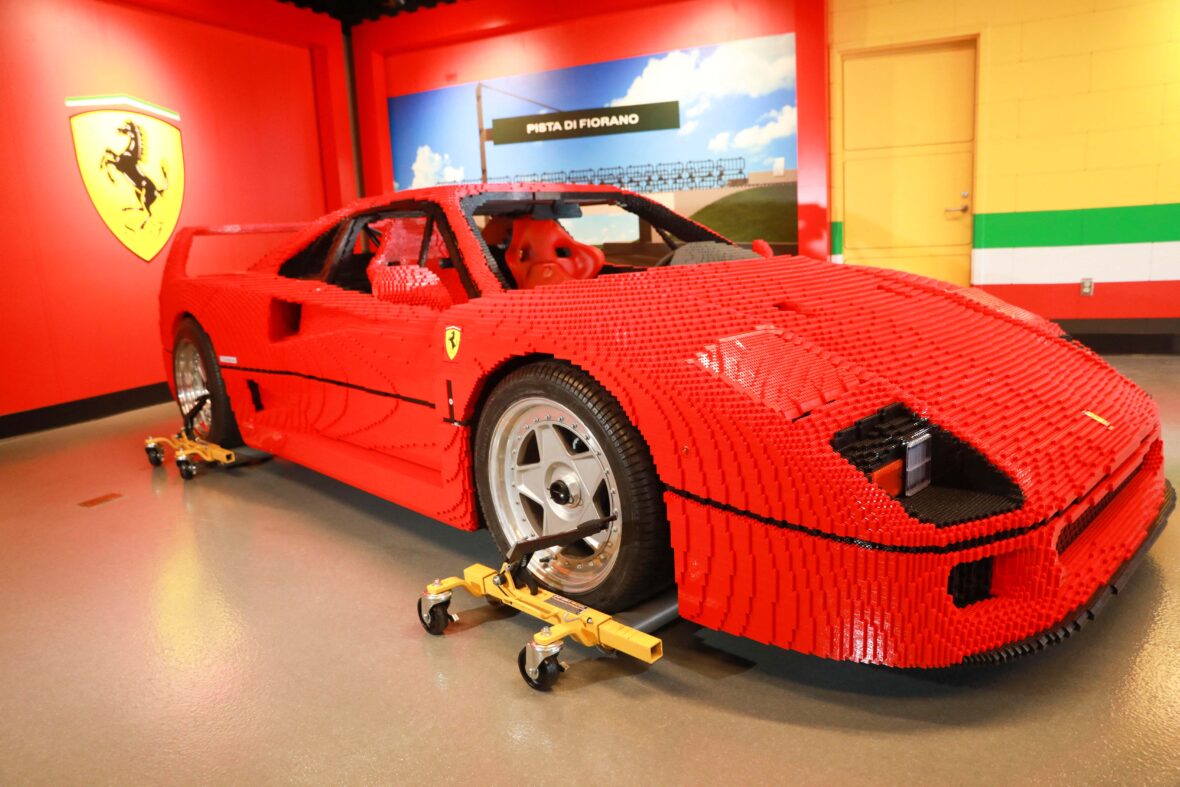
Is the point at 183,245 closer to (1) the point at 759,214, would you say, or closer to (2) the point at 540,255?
(2) the point at 540,255

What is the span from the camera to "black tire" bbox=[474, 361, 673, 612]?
5.91ft

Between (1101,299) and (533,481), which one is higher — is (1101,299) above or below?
above

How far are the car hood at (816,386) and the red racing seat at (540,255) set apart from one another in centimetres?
75

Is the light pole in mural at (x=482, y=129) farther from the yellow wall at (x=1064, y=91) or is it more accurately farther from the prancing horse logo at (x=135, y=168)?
the yellow wall at (x=1064, y=91)

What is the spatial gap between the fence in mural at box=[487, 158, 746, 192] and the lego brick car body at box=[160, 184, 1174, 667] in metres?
3.96

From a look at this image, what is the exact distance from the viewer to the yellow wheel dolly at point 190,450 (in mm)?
3707

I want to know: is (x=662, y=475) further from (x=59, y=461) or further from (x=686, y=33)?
(x=686, y=33)

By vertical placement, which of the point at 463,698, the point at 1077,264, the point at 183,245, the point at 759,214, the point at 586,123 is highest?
the point at 586,123

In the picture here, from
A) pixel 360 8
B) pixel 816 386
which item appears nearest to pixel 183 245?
pixel 816 386

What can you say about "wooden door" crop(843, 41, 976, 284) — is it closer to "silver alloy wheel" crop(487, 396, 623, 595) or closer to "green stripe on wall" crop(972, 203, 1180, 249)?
"green stripe on wall" crop(972, 203, 1180, 249)

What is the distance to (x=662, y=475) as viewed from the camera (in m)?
1.75

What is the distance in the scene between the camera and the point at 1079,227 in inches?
224

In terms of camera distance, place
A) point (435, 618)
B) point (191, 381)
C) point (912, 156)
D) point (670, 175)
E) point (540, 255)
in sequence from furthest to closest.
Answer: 1. point (670, 175)
2. point (912, 156)
3. point (191, 381)
4. point (540, 255)
5. point (435, 618)

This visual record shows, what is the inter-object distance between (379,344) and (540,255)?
2.31 ft
